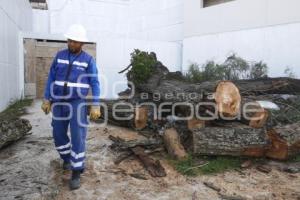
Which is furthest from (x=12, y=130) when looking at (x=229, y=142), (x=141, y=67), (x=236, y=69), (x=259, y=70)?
(x=259, y=70)

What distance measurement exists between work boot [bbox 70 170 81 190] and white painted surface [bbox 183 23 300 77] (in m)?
7.67

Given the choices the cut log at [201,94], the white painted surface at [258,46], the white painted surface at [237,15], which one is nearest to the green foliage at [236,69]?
the white painted surface at [258,46]

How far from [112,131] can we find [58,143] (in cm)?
227

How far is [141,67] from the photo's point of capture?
8625mm

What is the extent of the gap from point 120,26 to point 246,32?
29.7ft

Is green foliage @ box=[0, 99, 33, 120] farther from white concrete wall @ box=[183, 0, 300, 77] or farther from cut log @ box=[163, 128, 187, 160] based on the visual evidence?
white concrete wall @ box=[183, 0, 300, 77]

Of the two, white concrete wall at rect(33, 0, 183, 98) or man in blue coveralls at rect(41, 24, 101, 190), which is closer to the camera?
man in blue coveralls at rect(41, 24, 101, 190)

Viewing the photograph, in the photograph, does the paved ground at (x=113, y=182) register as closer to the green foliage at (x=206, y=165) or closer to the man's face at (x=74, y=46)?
the green foliage at (x=206, y=165)

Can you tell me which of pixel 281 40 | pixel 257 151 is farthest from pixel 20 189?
pixel 281 40

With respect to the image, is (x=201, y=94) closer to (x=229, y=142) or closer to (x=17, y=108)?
(x=229, y=142)

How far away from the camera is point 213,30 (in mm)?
12688

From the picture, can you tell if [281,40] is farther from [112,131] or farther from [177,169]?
[177,169]

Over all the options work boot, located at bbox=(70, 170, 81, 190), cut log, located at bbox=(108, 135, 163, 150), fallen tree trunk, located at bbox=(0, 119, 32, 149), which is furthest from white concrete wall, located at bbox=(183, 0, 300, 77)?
work boot, located at bbox=(70, 170, 81, 190)

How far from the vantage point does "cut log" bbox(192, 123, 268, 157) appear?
496 centimetres
